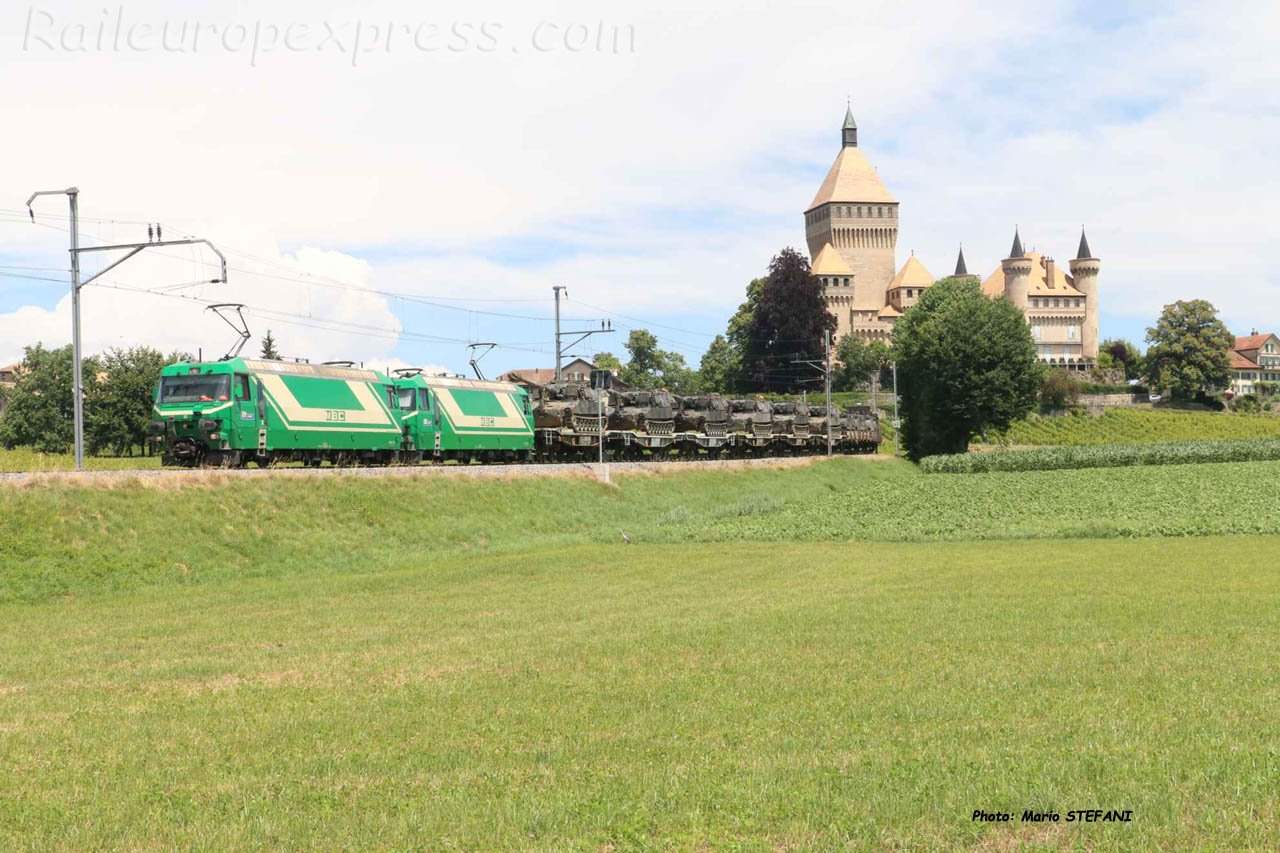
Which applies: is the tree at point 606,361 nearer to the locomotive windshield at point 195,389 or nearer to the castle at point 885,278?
the castle at point 885,278

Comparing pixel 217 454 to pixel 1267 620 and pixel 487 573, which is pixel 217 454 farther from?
pixel 1267 620

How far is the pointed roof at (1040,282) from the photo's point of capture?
17100 centimetres

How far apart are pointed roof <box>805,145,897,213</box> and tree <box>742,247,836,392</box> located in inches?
1840

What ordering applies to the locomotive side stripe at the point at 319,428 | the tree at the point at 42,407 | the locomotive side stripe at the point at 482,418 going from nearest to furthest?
1. the locomotive side stripe at the point at 319,428
2. the locomotive side stripe at the point at 482,418
3. the tree at the point at 42,407

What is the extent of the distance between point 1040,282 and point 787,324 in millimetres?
66694

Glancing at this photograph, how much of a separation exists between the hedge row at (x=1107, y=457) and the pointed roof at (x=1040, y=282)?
9666 centimetres

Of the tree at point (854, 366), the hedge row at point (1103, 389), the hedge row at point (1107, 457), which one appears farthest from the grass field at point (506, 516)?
the hedge row at point (1103, 389)

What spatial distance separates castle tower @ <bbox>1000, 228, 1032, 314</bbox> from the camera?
168m

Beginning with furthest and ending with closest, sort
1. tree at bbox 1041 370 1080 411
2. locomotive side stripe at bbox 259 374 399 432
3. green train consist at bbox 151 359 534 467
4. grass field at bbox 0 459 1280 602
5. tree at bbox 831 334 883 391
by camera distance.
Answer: tree at bbox 831 334 883 391 → tree at bbox 1041 370 1080 411 → locomotive side stripe at bbox 259 374 399 432 → green train consist at bbox 151 359 534 467 → grass field at bbox 0 459 1280 602

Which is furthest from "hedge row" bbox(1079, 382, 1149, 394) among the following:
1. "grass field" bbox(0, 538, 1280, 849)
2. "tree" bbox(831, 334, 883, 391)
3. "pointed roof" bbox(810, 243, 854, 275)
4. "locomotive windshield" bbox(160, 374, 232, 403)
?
"grass field" bbox(0, 538, 1280, 849)

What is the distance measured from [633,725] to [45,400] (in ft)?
302

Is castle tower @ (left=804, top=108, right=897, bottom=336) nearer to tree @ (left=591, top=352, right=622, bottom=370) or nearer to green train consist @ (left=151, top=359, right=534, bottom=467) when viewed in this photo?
tree @ (left=591, top=352, right=622, bottom=370)

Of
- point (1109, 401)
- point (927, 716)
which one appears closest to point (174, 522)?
point (927, 716)

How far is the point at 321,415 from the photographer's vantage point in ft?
127
